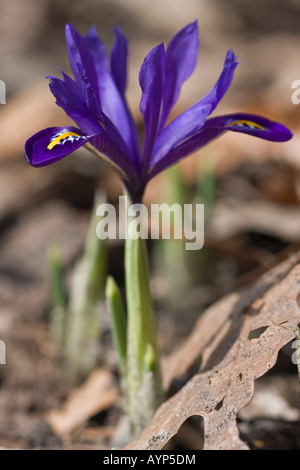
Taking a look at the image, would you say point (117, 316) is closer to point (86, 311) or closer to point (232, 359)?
point (232, 359)

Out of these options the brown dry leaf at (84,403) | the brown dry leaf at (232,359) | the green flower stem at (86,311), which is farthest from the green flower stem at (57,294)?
the brown dry leaf at (232,359)

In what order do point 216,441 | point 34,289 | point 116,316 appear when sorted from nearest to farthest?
point 216,441
point 116,316
point 34,289

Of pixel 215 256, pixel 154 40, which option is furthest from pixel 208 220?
pixel 154 40

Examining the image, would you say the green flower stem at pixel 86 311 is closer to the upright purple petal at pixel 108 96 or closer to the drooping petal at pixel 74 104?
the upright purple petal at pixel 108 96

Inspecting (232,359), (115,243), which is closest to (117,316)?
(232,359)

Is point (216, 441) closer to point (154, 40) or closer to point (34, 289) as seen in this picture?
point (34, 289)
